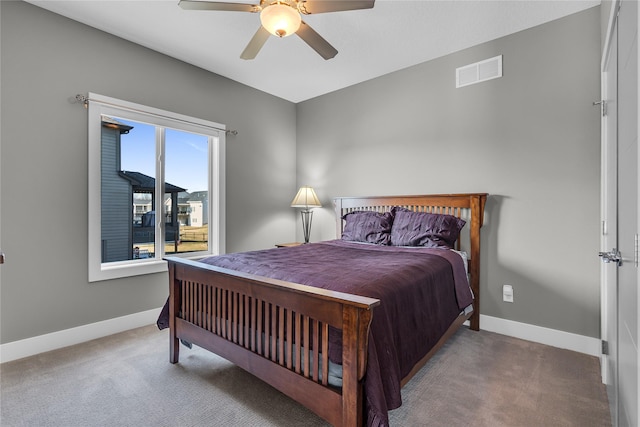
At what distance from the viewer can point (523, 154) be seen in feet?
9.27

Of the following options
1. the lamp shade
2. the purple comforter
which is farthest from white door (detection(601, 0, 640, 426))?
the lamp shade

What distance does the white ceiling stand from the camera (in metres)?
2.52

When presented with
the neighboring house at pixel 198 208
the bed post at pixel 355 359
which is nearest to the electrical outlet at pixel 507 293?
the bed post at pixel 355 359

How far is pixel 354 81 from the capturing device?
3.94 meters

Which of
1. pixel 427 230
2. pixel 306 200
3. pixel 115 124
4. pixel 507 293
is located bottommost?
pixel 507 293

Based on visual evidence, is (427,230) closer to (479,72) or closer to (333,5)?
(479,72)

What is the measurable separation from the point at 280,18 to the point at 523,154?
2331 mm

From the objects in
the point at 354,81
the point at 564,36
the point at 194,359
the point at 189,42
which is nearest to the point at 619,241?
the point at 564,36

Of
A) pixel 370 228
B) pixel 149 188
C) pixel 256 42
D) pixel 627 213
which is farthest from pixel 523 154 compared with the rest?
pixel 149 188

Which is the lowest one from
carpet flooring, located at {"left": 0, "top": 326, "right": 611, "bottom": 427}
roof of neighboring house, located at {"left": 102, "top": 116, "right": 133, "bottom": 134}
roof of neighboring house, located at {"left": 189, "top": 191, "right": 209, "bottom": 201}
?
carpet flooring, located at {"left": 0, "top": 326, "right": 611, "bottom": 427}

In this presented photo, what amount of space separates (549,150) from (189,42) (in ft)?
11.1

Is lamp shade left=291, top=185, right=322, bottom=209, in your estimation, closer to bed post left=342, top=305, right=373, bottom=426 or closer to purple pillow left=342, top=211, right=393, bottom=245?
purple pillow left=342, top=211, right=393, bottom=245

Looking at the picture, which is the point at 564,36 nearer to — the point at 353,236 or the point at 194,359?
the point at 353,236

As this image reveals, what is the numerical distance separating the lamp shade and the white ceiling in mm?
1448
